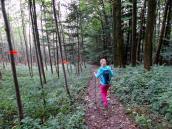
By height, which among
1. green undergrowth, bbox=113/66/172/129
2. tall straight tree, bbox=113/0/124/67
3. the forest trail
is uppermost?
tall straight tree, bbox=113/0/124/67

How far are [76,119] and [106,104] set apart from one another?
2.08 metres

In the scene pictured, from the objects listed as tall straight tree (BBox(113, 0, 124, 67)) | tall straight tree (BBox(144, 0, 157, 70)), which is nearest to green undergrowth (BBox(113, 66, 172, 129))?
tall straight tree (BBox(144, 0, 157, 70))

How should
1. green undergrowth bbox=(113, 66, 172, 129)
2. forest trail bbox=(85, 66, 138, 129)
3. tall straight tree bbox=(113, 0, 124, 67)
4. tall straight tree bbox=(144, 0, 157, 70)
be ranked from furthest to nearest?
1. tall straight tree bbox=(113, 0, 124, 67)
2. tall straight tree bbox=(144, 0, 157, 70)
3. forest trail bbox=(85, 66, 138, 129)
4. green undergrowth bbox=(113, 66, 172, 129)

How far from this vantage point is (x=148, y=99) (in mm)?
8930

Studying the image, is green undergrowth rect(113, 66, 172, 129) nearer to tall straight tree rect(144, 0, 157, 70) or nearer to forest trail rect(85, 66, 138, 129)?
forest trail rect(85, 66, 138, 129)

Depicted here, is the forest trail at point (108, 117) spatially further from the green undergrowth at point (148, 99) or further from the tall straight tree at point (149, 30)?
the tall straight tree at point (149, 30)

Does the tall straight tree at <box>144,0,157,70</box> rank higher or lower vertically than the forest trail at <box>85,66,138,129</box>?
higher

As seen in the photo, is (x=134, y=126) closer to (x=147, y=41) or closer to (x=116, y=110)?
(x=116, y=110)

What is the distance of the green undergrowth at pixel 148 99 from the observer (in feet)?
23.3

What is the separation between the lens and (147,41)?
43.1 ft

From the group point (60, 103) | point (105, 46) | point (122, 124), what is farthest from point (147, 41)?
point (105, 46)

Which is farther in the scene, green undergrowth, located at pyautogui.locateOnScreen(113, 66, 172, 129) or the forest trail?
the forest trail

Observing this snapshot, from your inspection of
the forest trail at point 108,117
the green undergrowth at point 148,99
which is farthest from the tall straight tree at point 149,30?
the forest trail at point 108,117

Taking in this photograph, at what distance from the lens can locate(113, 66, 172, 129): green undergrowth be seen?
7.09 meters
